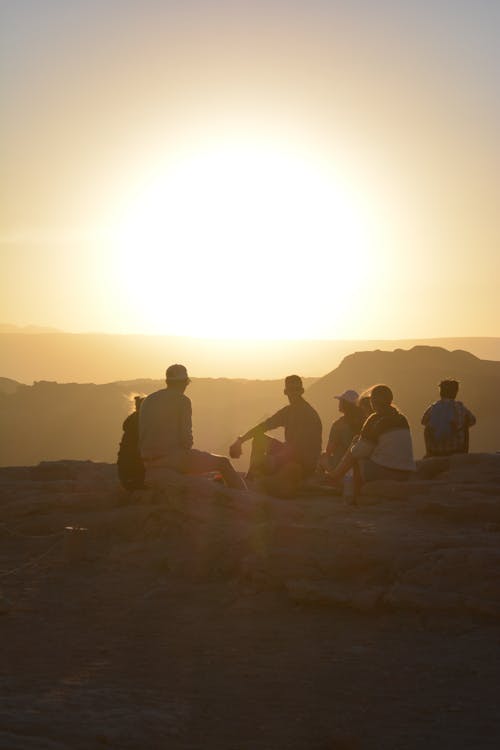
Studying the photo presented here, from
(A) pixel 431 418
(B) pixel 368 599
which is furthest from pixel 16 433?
(B) pixel 368 599

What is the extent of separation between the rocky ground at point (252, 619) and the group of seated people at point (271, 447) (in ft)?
1.20

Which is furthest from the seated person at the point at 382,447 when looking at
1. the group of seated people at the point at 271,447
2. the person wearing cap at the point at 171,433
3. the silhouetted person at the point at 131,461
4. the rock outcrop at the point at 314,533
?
the silhouetted person at the point at 131,461

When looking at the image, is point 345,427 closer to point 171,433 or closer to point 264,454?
point 264,454

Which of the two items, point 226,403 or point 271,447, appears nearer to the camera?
point 271,447

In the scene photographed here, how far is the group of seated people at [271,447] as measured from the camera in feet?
36.5

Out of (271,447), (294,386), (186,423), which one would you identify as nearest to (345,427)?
(294,386)

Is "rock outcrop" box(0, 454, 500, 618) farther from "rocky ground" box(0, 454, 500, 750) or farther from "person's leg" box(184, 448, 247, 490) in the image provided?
"person's leg" box(184, 448, 247, 490)

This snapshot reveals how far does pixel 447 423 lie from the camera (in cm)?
1376

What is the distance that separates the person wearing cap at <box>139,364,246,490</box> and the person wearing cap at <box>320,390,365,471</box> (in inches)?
98.2

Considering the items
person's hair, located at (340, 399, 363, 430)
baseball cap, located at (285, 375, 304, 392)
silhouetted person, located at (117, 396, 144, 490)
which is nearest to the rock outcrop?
silhouetted person, located at (117, 396, 144, 490)

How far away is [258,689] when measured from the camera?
19.8 ft

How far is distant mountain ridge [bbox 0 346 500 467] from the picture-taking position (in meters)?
59.0

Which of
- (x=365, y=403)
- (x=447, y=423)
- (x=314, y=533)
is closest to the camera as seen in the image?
(x=314, y=533)

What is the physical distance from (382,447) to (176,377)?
9.59 ft
